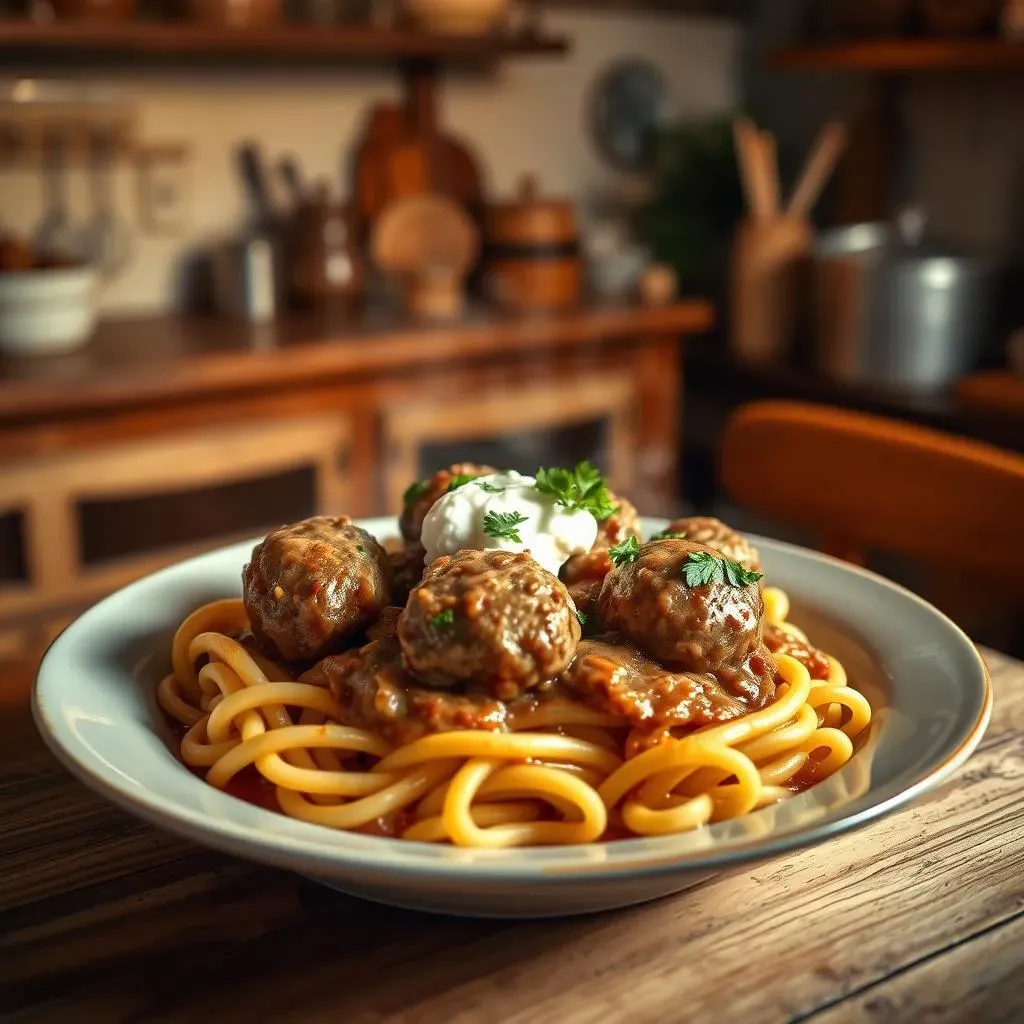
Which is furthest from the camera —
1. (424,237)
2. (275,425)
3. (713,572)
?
(424,237)

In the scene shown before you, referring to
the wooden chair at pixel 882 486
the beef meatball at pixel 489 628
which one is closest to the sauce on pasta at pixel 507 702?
the beef meatball at pixel 489 628

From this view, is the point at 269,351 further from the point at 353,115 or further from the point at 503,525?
the point at 503,525

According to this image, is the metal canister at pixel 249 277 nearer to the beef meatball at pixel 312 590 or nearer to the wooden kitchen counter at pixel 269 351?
the wooden kitchen counter at pixel 269 351

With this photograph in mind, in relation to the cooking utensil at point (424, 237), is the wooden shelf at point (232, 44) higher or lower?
higher

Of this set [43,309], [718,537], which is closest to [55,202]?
[43,309]

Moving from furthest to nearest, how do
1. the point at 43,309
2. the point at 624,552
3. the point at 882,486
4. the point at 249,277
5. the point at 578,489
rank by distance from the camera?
the point at 249,277 → the point at 43,309 → the point at 882,486 → the point at 578,489 → the point at 624,552

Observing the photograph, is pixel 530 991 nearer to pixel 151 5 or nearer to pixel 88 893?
pixel 88 893
